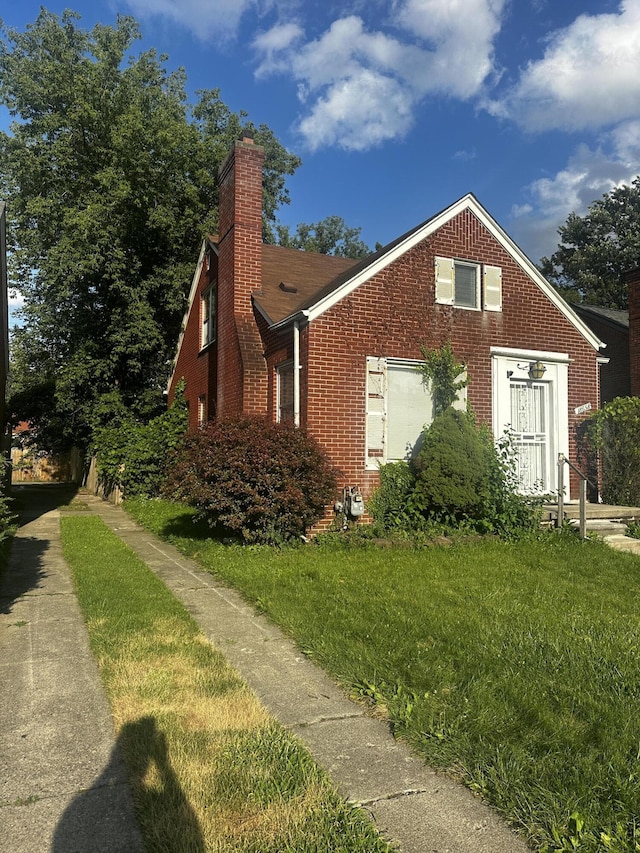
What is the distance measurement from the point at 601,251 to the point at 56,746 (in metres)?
44.4

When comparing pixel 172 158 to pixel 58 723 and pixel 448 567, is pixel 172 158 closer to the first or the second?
pixel 448 567

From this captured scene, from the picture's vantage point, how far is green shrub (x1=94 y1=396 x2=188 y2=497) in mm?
16031

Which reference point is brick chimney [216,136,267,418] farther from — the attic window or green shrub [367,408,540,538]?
the attic window

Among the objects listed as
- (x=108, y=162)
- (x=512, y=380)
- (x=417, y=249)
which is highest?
(x=108, y=162)

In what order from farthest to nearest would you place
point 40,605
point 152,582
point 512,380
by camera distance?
point 512,380 → point 152,582 → point 40,605

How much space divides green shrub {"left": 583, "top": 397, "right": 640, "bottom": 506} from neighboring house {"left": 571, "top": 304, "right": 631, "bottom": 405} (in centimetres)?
815

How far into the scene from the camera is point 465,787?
108 inches

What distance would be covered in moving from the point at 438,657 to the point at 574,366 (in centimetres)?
905

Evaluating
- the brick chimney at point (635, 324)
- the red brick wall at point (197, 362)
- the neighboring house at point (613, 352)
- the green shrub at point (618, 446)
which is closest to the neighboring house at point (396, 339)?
the green shrub at point (618, 446)

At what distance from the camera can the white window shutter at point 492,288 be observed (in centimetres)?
1110

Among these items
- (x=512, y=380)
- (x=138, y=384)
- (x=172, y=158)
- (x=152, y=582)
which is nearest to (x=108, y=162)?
(x=172, y=158)

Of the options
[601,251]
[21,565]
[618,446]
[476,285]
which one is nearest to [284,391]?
[476,285]

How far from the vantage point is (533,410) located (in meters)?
11.4

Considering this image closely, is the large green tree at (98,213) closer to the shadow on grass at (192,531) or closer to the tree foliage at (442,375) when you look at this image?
the shadow on grass at (192,531)
